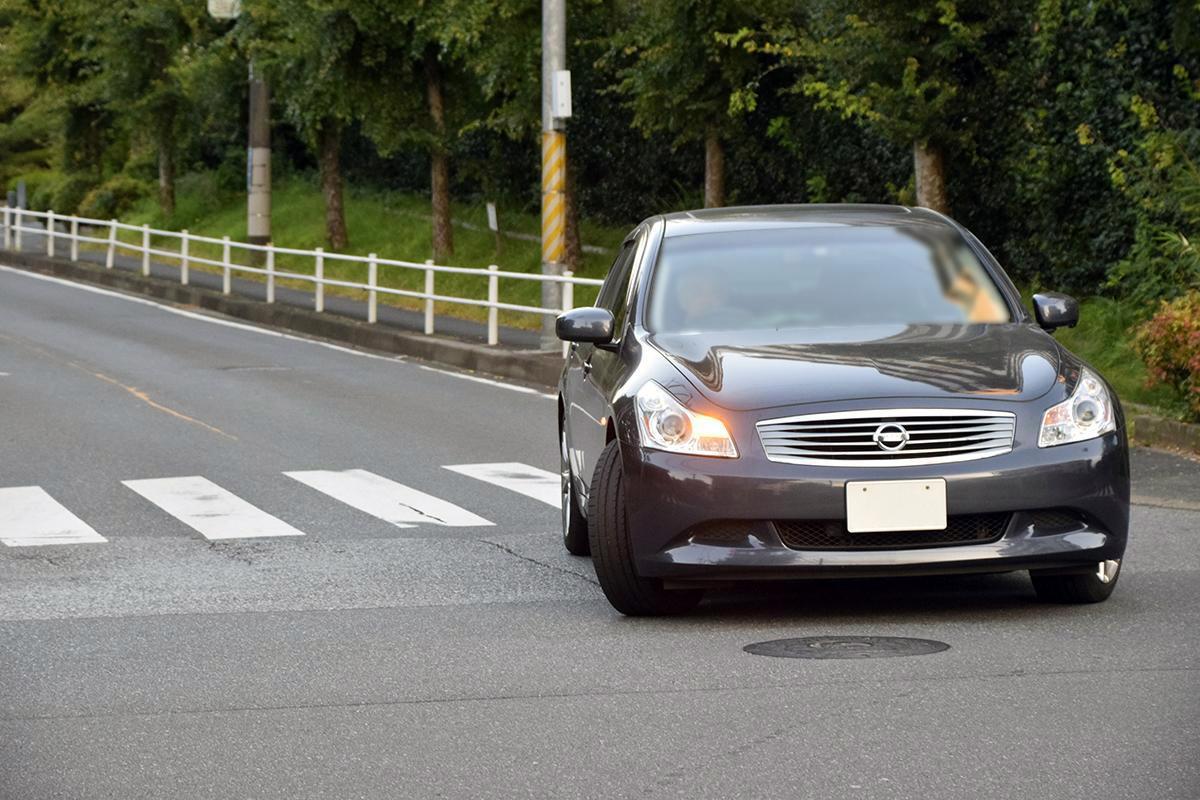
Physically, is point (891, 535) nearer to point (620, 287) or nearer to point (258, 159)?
point (620, 287)

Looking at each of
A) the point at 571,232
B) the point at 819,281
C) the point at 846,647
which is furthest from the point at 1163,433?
the point at 571,232

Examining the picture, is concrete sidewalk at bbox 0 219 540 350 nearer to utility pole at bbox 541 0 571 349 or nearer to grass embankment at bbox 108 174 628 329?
grass embankment at bbox 108 174 628 329

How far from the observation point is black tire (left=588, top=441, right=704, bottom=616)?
7.96 meters

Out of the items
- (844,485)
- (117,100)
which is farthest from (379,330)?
(117,100)

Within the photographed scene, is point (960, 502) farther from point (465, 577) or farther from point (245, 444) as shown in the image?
point (245, 444)

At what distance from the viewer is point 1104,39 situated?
1994 centimetres

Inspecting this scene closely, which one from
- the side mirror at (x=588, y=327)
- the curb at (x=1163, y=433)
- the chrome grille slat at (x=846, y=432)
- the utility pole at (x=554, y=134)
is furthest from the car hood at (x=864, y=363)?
the utility pole at (x=554, y=134)

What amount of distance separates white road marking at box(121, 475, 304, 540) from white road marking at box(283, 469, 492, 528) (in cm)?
58

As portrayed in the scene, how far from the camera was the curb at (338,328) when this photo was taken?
69.2 ft

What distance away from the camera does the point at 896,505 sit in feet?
24.7

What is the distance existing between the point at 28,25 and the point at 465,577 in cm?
4478

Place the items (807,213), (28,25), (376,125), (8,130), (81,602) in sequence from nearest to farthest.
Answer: (81,602) < (807,213) < (376,125) < (28,25) < (8,130)

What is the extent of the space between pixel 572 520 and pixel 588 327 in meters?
1.52

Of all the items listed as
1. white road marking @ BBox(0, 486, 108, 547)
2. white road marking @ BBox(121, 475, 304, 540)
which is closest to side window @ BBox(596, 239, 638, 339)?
white road marking @ BBox(121, 475, 304, 540)
